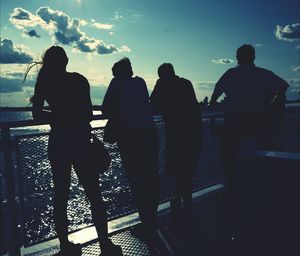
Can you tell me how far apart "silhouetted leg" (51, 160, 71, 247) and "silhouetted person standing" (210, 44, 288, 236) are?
2198 mm

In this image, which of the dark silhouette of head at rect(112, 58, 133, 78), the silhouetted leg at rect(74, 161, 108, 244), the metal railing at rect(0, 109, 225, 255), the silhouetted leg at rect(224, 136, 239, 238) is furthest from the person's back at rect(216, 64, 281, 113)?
the silhouetted leg at rect(74, 161, 108, 244)

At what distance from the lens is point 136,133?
4062mm

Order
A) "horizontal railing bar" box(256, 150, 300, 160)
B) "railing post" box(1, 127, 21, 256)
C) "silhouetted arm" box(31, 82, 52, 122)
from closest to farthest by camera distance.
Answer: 1. "horizontal railing bar" box(256, 150, 300, 160)
2. "silhouetted arm" box(31, 82, 52, 122)
3. "railing post" box(1, 127, 21, 256)

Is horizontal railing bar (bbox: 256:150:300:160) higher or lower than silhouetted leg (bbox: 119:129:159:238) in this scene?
higher

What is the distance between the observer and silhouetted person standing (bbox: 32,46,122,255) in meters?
3.35

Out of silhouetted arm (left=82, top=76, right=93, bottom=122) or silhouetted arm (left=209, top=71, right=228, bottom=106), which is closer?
silhouetted arm (left=82, top=76, right=93, bottom=122)

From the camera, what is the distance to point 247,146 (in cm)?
196

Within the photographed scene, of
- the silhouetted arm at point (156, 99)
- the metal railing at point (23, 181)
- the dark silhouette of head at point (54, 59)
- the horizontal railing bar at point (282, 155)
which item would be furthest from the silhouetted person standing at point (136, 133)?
the horizontal railing bar at point (282, 155)

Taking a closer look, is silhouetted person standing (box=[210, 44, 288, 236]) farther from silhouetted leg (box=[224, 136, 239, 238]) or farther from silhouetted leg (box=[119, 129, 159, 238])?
silhouetted leg (box=[119, 129, 159, 238])

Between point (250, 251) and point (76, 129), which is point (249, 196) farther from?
point (76, 129)

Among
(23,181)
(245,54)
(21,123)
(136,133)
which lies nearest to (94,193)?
(23,181)

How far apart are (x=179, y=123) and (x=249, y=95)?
908mm

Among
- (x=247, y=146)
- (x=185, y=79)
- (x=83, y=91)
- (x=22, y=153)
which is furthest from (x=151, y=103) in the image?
(x=247, y=146)

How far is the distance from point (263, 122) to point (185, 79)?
1101mm
